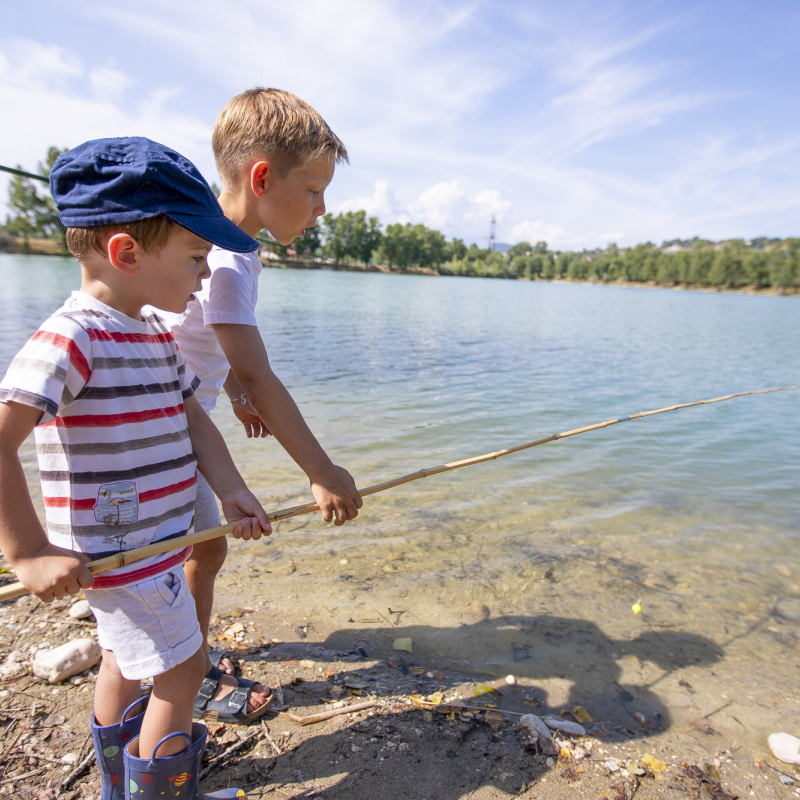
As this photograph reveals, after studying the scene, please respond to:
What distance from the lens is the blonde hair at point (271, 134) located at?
2.00 metres

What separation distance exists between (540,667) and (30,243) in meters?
83.1

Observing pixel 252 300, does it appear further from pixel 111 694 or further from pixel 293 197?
pixel 111 694

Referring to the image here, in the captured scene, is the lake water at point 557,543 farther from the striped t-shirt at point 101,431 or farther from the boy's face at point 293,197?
the boy's face at point 293,197

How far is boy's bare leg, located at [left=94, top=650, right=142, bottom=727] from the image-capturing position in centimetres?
→ 161

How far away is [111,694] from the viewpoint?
5.30 feet

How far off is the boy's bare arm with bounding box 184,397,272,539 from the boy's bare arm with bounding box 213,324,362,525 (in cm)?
18

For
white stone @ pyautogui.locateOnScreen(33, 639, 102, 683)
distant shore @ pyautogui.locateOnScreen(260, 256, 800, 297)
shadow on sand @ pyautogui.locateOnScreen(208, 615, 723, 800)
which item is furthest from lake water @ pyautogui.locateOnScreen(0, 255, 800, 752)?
distant shore @ pyautogui.locateOnScreen(260, 256, 800, 297)

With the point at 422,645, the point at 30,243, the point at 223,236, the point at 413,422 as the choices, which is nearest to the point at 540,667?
the point at 422,645

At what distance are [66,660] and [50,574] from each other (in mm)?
1369

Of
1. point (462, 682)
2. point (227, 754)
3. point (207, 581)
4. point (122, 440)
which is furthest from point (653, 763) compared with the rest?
point (122, 440)

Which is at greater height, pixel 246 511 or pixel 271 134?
pixel 271 134

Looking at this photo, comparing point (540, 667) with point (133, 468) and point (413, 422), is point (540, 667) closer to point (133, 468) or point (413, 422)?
point (133, 468)

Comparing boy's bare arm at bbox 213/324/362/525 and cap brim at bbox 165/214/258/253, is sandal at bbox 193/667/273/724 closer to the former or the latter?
boy's bare arm at bbox 213/324/362/525

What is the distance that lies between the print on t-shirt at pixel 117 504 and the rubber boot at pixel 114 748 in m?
0.65
